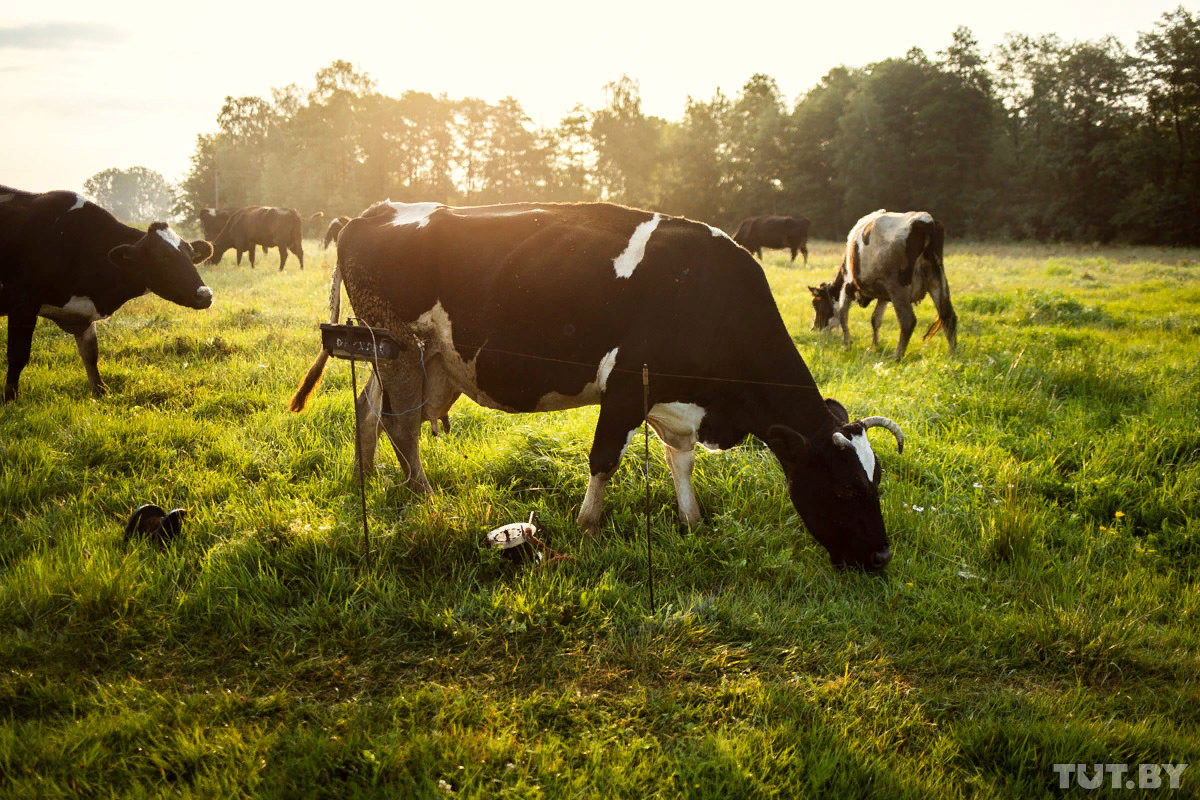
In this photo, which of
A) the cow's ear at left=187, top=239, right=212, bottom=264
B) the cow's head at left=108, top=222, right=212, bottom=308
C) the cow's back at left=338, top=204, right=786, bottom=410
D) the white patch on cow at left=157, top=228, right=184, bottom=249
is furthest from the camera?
the cow's ear at left=187, top=239, right=212, bottom=264

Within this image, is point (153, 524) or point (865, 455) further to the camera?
point (153, 524)

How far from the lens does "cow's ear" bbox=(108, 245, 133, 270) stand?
297 inches

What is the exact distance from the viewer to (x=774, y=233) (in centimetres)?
3403

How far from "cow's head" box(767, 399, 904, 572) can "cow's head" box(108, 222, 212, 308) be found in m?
6.83

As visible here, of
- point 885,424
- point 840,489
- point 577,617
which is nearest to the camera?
point 577,617

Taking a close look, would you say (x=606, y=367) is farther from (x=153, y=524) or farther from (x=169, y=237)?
(x=169, y=237)

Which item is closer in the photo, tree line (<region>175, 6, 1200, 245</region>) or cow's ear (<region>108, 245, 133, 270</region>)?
cow's ear (<region>108, 245, 133, 270</region>)

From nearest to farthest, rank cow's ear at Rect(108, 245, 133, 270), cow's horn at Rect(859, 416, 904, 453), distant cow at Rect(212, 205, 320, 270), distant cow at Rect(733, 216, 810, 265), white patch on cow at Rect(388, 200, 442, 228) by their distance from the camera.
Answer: cow's horn at Rect(859, 416, 904, 453) < white patch on cow at Rect(388, 200, 442, 228) < cow's ear at Rect(108, 245, 133, 270) < distant cow at Rect(212, 205, 320, 270) < distant cow at Rect(733, 216, 810, 265)

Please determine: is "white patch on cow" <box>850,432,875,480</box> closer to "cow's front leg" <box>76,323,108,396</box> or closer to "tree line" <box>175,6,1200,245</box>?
"cow's front leg" <box>76,323,108,396</box>

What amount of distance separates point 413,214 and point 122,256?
174 inches

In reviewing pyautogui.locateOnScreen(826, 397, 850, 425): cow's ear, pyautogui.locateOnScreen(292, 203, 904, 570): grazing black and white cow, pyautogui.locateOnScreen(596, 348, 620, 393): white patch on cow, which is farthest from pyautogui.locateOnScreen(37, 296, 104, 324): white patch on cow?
pyautogui.locateOnScreen(826, 397, 850, 425): cow's ear

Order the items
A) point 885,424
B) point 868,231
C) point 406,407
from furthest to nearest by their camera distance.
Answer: point 868,231, point 406,407, point 885,424

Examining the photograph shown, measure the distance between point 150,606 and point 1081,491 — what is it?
614 centimetres

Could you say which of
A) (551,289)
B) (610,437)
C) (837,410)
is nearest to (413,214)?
(551,289)
